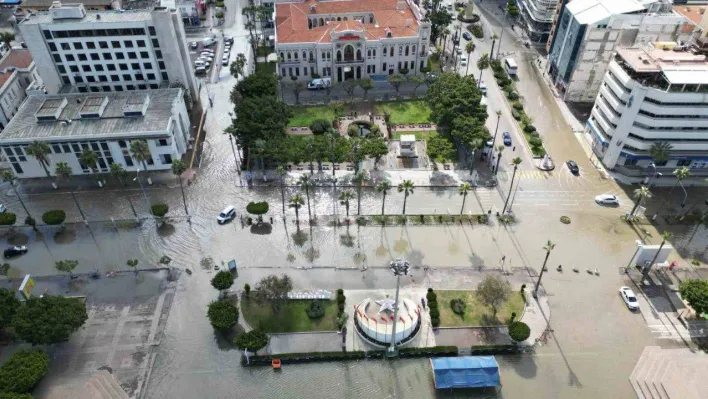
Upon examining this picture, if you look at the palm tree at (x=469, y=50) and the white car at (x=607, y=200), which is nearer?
the white car at (x=607, y=200)

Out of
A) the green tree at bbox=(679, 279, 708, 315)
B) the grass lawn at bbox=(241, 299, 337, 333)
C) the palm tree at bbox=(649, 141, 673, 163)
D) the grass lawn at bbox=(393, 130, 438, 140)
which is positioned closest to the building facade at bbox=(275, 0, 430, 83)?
the grass lawn at bbox=(393, 130, 438, 140)

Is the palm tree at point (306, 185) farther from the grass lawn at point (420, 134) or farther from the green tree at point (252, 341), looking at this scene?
the green tree at point (252, 341)

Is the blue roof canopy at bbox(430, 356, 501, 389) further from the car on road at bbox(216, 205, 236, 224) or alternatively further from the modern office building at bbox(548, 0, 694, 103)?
the modern office building at bbox(548, 0, 694, 103)

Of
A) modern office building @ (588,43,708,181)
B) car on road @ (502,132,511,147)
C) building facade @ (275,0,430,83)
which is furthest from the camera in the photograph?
building facade @ (275,0,430,83)

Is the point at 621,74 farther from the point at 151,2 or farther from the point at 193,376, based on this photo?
the point at 151,2

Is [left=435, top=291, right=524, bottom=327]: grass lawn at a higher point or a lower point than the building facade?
lower

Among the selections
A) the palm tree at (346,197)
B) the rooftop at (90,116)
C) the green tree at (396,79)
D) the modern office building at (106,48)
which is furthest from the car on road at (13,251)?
the green tree at (396,79)

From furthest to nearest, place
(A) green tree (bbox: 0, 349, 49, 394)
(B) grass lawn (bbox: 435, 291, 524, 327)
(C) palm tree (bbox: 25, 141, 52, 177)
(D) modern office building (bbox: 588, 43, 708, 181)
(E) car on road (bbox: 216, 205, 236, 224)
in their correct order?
(E) car on road (bbox: 216, 205, 236, 224)
(D) modern office building (bbox: 588, 43, 708, 181)
(C) palm tree (bbox: 25, 141, 52, 177)
(B) grass lawn (bbox: 435, 291, 524, 327)
(A) green tree (bbox: 0, 349, 49, 394)
